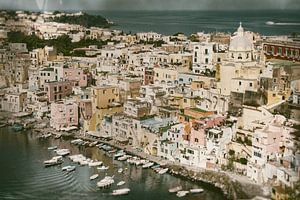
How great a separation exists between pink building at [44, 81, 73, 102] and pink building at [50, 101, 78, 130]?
57 cm

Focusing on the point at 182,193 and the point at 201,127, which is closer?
the point at 182,193

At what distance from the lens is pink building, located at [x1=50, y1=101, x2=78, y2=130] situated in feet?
21.9

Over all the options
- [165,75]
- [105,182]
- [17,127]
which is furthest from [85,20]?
[105,182]

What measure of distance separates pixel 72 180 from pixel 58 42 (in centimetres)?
598

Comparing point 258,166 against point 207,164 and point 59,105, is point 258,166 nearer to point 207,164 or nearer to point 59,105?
point 207,164

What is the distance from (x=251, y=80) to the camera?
19.3ft

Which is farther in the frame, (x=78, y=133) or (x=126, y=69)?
(x=126, y=69)

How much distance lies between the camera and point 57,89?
24.2 feet

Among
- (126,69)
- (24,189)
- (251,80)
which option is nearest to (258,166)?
(251,80)

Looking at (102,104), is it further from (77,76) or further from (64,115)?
(77,76)

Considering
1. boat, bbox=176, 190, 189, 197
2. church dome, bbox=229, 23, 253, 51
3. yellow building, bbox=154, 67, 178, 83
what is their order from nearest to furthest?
boat, bbox=176, 190, 189, 197
church dome, bbox=229, 23, 253, 51
yellow building, bbox=154, 67, 178, 83

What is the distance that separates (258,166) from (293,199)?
701 millimetres

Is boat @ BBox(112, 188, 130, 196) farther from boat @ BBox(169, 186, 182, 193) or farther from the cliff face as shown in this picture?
the cliff face

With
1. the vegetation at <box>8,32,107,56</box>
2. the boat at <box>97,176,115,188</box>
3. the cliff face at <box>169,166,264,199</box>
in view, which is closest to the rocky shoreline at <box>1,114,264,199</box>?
the cliff face at <box>169,166,264,199</box>
